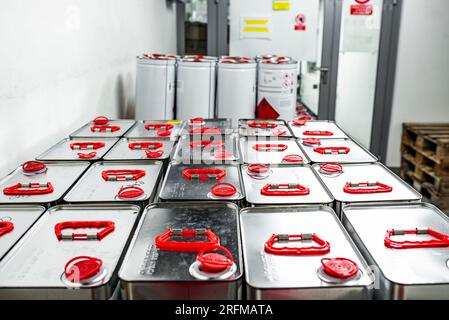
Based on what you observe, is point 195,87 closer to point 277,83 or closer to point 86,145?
point 277,83

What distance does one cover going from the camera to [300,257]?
126 cm

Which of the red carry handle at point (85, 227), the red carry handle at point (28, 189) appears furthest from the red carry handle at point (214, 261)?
the red carry handle at point (28, 189)

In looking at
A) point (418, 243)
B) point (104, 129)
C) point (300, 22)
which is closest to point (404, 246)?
point (418, 243)

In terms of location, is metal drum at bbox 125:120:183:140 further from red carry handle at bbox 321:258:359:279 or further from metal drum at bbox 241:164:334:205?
red carry handle at bbox 321:258:359:279

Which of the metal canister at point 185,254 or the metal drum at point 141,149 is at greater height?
the metal drum at point 141,149

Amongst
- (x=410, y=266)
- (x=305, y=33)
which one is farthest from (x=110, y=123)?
(x=305, y=33)

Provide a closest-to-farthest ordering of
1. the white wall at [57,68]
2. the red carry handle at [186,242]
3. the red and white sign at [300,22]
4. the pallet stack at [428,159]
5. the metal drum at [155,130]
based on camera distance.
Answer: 1. the red carry handle at [186,242]
2. the white wall at [57,68]
3. the metal drum at [155,130]
4. the pallet stack at [428,159]
5. the red and white sign at [300,22]

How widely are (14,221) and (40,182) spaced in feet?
1.14

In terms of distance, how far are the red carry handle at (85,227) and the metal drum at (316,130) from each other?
55.3 inches

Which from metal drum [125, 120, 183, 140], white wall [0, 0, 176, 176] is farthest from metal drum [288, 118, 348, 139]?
white wall [0, 0, 176, 176]

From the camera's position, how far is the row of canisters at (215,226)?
1.13m

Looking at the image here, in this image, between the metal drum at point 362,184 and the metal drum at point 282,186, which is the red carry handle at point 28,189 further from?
the metal drum at point 362,184

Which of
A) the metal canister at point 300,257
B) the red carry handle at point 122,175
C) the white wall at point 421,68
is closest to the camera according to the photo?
the metal canister at point 300,257

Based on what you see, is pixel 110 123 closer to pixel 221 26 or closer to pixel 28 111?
pixel 28 111
